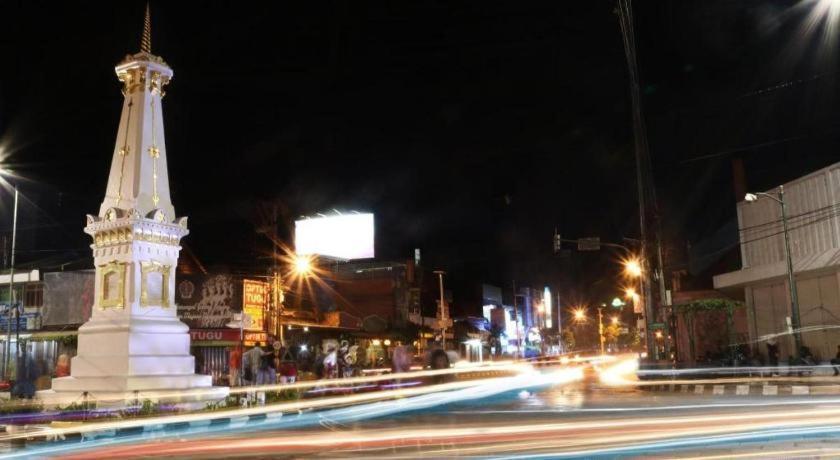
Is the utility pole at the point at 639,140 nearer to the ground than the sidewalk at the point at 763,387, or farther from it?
farther from it

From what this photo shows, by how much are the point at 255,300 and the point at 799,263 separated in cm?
2560

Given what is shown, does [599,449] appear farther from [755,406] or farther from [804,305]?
[804,305]

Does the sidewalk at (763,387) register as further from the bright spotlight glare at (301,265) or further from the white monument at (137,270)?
the bright spotlight glare at (301,265)

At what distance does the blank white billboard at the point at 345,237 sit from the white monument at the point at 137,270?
3318 cm

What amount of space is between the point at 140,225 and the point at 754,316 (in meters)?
31.3

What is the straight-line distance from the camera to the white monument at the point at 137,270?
17.2 metres

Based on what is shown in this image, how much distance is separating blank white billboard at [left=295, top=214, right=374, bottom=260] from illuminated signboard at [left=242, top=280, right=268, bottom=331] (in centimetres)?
1566

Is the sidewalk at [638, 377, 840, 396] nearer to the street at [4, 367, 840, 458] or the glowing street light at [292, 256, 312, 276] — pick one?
the street at [4, 367, 840, 458]

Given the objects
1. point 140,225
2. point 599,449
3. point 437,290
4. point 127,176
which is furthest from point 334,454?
point 437,290

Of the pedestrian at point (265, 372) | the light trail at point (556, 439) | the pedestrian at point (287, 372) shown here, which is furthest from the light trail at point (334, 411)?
the pedestrian at point (287, 372)

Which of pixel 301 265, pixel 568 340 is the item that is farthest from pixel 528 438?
pixel 568 340

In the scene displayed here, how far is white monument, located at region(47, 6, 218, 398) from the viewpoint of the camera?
17.2m

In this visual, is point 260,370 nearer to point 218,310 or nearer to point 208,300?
point 218,310

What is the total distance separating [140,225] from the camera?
17938mm
